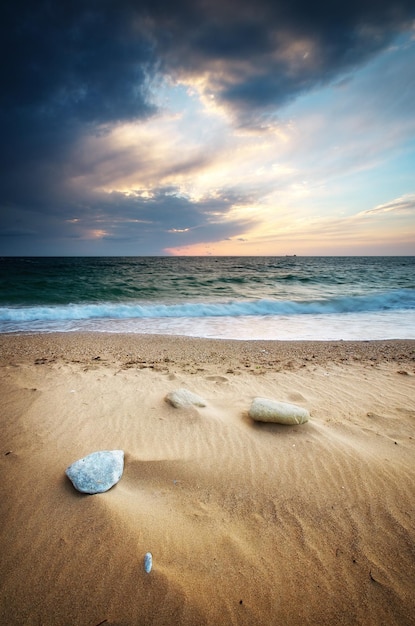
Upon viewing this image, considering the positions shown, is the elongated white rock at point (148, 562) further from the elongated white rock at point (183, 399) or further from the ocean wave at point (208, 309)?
the ocean wave at point (208, 309)

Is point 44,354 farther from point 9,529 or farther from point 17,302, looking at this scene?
point 17,302

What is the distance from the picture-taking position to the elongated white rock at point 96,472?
223cm

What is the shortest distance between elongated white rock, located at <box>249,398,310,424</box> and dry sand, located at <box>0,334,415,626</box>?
3.5 inches

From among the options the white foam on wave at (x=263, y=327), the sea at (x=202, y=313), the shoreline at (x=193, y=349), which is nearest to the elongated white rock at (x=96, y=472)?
the shoreline at (x=193, y=349)

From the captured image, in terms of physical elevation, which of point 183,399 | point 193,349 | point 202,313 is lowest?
point 202,313

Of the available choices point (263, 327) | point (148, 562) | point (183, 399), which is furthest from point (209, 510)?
point (263, 327)

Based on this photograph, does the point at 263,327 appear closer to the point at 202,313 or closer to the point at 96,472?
the point at 202,313

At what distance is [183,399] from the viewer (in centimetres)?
362

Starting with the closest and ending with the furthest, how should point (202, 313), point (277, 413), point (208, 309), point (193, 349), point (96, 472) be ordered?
1. point (96, 472)
2. point (277, 413)
3. point (193, 349)
4. point (202, 313)
5. point (208, 309)

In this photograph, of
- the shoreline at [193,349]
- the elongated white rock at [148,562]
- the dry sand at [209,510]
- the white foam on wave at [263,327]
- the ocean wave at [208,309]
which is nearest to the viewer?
the dry sand at [209,510]

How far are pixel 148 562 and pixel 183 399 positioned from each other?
1922 mm

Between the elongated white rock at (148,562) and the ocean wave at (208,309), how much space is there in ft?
33.7

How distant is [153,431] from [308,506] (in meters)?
1.73

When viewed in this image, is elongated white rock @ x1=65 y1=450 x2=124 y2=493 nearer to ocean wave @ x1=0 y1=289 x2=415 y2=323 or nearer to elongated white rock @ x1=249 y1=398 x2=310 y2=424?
elongated white rock @ x1=249 y1=398 x2=310 y2=424
